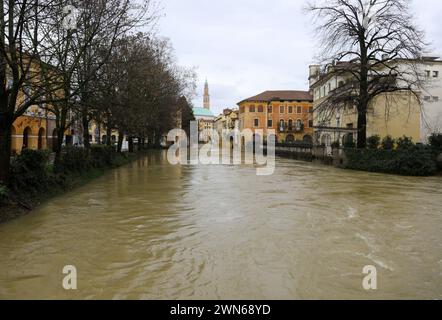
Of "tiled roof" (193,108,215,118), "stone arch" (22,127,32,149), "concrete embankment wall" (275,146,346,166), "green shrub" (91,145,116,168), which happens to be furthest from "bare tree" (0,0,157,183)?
"tiled roof" (193,108,215,118)

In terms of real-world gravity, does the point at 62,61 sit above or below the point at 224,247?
above

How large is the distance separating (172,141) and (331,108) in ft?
159

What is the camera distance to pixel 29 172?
12555 millimetres

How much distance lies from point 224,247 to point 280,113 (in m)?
75.3

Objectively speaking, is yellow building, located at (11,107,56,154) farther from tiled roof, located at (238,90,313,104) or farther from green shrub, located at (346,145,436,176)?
tiled roof, located at (238,90,313,104)

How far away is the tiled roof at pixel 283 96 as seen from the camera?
80875 mm

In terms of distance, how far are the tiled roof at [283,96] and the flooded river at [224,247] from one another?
224 ft

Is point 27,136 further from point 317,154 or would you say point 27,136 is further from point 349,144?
point 349,144

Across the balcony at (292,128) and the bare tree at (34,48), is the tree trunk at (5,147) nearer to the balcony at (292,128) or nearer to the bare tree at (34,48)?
the bare tree at (34,48)

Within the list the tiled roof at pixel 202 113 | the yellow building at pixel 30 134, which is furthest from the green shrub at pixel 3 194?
the tiled roof at pixel 202 113

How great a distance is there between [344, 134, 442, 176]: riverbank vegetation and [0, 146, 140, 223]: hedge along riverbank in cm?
1798

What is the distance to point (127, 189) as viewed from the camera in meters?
16.2

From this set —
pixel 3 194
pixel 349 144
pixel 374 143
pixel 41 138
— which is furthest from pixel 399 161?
pixel 41 138
